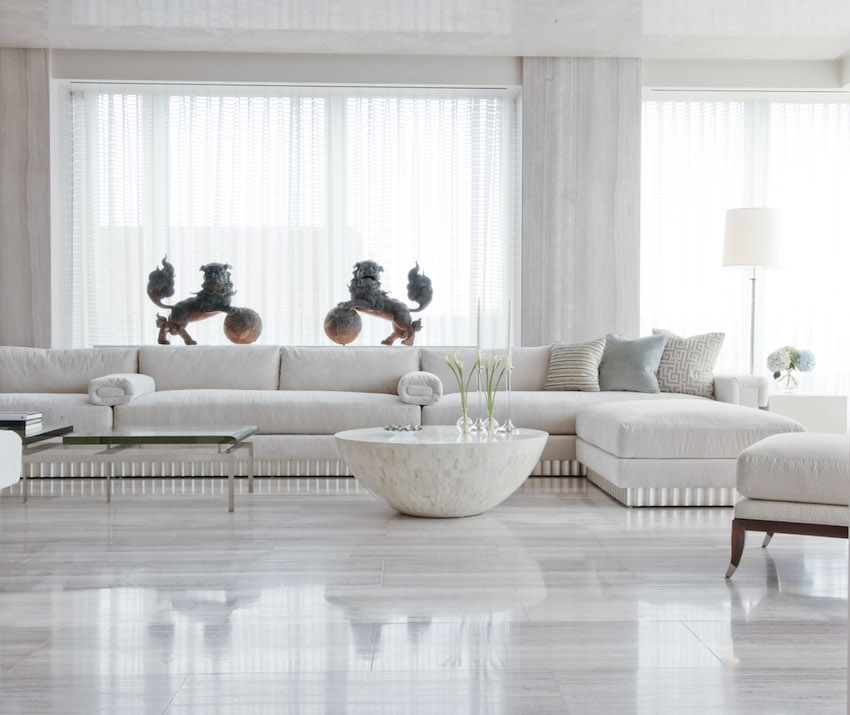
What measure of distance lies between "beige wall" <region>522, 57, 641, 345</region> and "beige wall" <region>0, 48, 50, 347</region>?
3297mm

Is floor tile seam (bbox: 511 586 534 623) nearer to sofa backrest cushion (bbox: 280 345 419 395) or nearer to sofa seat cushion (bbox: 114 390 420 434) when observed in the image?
sofa seat cushion (bbox: 114 390 420 434)

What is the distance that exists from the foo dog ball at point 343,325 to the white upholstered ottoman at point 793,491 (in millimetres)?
3368

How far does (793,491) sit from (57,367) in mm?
4223

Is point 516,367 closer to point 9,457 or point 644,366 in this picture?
point 644,366

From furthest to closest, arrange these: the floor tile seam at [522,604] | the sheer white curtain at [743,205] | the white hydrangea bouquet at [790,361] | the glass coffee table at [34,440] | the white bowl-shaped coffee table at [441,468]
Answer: the sheer white curtain at [743,205]
the white hydrangea bouquet at [790,361]
the glass coffee table at [34,440]
the white bowl-shaped coffee table at [441,468]
the floor tile seam at [522,604]

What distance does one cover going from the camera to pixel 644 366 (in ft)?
16.5

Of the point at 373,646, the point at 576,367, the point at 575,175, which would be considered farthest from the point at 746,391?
the point at 373,646

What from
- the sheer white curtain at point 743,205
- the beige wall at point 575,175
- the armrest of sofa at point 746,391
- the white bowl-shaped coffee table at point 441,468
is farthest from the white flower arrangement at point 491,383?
the sheer white curtain at point 743,205

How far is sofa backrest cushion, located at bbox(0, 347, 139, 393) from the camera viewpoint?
5.17 m

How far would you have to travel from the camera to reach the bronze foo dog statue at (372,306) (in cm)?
570

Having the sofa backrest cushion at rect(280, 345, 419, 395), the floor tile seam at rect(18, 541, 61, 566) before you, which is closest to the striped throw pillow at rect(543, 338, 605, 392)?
the sofa backrest cushion at rect(280, 345, 419, 395)

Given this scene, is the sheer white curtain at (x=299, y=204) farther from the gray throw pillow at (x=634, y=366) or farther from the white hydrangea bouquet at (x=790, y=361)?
the white hydrangea bouquet at (x=790, y=361)

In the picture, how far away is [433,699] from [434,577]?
0.91m

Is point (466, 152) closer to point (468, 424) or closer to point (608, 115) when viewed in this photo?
point (608, 115)
